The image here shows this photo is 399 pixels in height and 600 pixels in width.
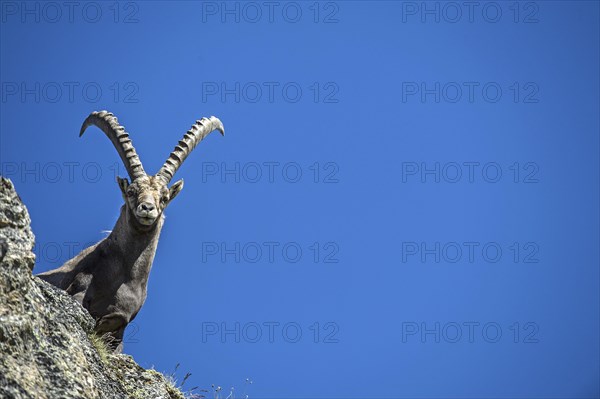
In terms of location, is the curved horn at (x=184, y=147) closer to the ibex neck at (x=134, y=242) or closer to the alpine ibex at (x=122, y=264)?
the alpine ibex at (x=122, y=264)

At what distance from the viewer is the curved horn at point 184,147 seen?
1668 centimetres

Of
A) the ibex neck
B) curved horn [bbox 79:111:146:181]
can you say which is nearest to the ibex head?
curved horn [bbox 79:111:146:181]

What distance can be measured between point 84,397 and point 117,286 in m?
7.83

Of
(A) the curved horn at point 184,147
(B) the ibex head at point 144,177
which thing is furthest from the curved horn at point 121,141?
(A) the curved horn at point 184,147

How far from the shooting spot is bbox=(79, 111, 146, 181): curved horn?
53.3 ft

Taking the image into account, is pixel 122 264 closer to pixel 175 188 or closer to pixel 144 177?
pixel 144 177

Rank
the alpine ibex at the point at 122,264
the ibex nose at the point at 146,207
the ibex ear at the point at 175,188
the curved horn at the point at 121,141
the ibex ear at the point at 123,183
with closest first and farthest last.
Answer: the alpine ibex at the point at 122,264, the ibex nose at the point at 146,207, the ibex ear at the point at 123,183, the curved horn at the point at 121,141, the ibex ear at the point at 175,188

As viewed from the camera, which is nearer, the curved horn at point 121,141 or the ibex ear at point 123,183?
the ibex ear at point 123,183

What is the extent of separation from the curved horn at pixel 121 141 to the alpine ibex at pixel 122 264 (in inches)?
1.6

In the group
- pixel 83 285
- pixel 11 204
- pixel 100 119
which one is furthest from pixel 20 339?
pixel 100 119

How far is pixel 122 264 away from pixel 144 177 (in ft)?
6.26

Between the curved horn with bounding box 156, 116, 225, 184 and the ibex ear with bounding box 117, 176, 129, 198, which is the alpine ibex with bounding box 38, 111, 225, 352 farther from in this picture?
the curved horn with bounding box 156, 116, 225, 184

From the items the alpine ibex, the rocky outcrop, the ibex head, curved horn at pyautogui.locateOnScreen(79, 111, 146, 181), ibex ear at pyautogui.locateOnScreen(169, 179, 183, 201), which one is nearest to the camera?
the rocky outcrop

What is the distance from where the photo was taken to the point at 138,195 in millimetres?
15172
